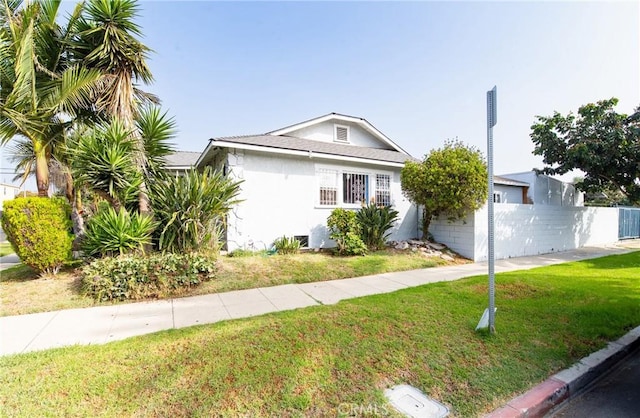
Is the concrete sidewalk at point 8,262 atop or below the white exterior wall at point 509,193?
below

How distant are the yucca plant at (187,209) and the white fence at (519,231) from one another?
7876mm

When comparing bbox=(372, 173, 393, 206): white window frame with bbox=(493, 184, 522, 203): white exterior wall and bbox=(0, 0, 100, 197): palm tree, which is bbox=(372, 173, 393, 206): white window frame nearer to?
bbox=(493, 184, 522, 203): white exterior wall

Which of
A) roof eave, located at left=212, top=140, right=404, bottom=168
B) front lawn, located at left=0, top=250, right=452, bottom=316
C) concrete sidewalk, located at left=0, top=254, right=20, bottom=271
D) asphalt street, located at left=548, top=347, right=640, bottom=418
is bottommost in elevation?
asphalt street, located at left=548, top=347, right=640, bottom=418

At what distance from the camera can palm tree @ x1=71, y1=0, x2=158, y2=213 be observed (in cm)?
646

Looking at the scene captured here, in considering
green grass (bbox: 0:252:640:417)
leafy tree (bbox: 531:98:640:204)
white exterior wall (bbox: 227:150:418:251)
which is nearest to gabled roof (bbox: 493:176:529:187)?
leafy tree (bbox: 531:98:640:204)

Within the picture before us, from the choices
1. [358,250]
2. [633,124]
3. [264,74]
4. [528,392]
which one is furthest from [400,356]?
[633,124]

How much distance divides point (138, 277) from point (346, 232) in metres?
5.68

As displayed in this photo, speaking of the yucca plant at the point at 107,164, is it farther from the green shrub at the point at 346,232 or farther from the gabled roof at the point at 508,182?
the gabled roof at the point at 508,182

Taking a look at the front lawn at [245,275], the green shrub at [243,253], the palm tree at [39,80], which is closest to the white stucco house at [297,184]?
the green shrub at [243,253]

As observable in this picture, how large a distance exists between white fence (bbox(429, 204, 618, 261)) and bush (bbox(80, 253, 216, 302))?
839 cm

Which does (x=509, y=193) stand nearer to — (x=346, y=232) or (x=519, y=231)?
(x=519, y=231)

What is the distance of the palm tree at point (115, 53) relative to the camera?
6457mm

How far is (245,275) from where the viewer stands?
6.38 metres

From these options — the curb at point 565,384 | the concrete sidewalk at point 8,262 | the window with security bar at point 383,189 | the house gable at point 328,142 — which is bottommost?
the curb at point 565,384
